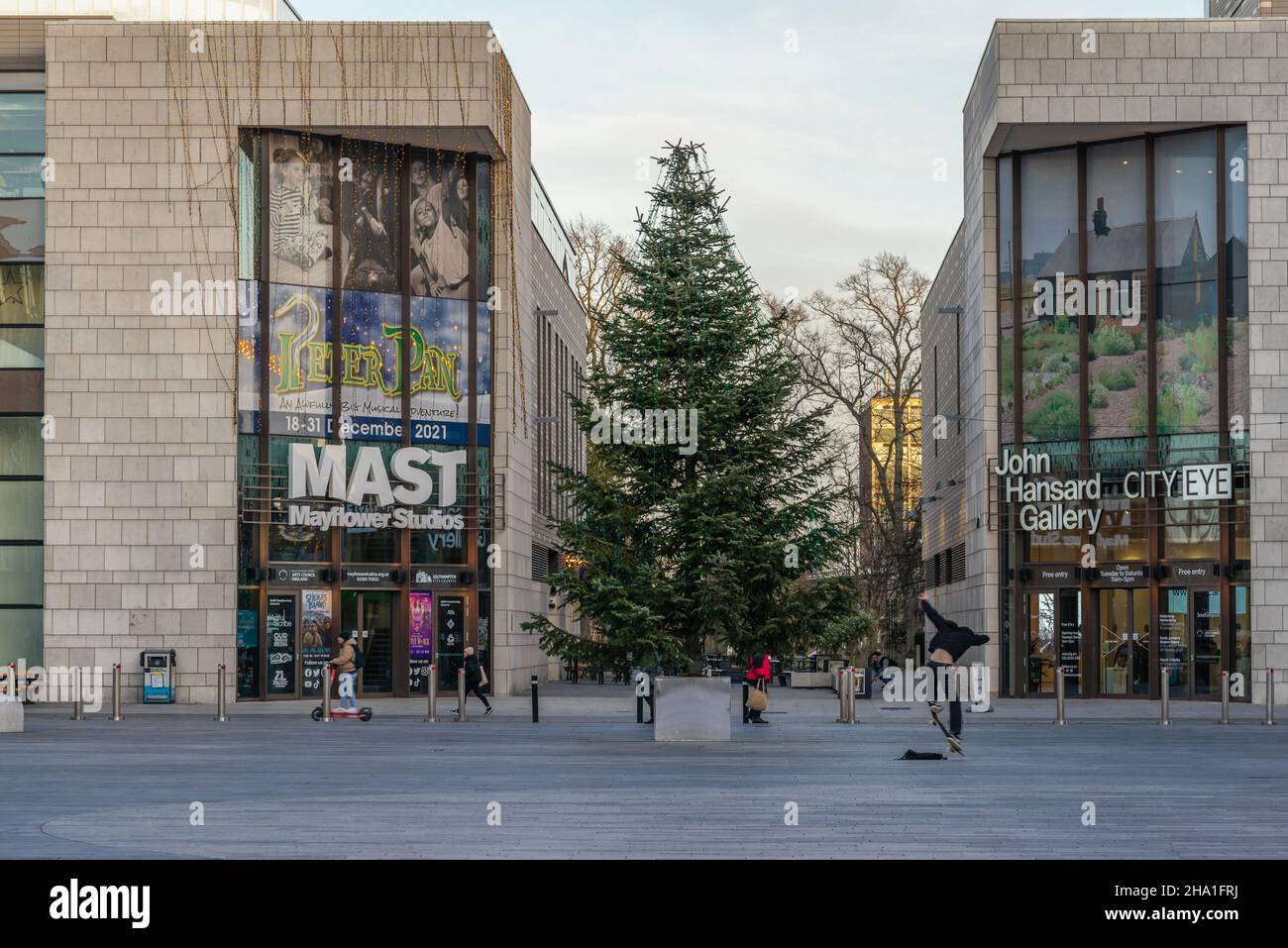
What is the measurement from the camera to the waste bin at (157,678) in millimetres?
38031

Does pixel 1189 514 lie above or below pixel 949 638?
above

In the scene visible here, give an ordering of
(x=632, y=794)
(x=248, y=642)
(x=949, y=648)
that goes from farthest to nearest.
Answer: (x=248, y=642), (x=949, y=648), (x=632, y=794)

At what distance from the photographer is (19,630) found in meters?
39.4

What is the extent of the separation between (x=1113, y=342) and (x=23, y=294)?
25.9 m

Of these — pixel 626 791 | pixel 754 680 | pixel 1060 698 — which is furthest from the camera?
pixel 754 680

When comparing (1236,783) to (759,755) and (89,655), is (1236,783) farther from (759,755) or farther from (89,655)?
(89,655)

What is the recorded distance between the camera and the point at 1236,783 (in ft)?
60.4

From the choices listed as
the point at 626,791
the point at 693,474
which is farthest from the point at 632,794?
the point at 693,474

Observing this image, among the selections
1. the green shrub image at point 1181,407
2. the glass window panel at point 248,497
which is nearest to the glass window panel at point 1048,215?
the green shrub image at point 1181,407

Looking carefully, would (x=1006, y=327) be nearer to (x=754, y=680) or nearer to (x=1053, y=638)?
(x=1053, y=638)

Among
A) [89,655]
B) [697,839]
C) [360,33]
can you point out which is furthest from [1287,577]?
[697,839]

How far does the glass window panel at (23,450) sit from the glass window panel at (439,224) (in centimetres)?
939

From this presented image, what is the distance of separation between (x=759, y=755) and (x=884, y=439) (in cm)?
4798

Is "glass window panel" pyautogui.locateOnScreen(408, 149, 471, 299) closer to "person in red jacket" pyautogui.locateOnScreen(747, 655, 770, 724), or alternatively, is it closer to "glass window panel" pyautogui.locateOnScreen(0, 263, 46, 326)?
"glass window panel" pyautogui.locateOnScreen(0, 263, 46, 326)
